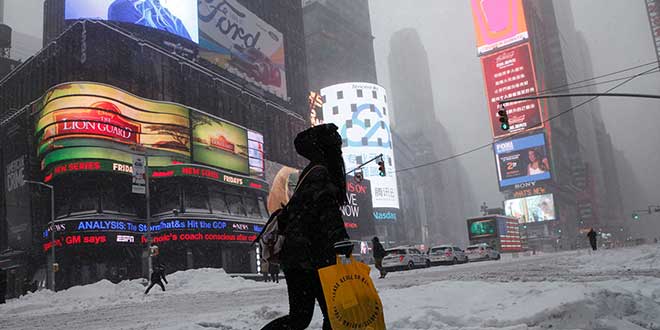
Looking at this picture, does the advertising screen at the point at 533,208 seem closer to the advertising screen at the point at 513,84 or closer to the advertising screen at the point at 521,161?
the advertising screen at the point at 521,161

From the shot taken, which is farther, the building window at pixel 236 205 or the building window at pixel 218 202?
the building window at pixel 236 205

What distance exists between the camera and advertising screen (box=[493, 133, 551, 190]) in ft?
384

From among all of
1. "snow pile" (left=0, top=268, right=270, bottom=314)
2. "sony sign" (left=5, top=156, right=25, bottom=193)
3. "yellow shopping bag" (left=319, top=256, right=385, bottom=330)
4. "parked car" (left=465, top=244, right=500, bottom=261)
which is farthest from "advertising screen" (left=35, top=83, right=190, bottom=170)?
"yellow shopping bag" (left=319, top=256, right=385, bottom=330)

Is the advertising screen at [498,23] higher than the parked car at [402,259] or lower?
higher

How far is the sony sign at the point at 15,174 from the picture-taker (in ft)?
150

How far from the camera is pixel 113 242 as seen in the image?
37969 millimetres

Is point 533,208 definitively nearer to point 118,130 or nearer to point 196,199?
point 196,199

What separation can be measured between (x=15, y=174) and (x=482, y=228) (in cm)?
4158

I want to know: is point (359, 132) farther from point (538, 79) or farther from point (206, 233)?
point (206, 233)

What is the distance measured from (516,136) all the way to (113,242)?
337 ft

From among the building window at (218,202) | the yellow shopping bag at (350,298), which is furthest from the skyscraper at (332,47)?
the yellow shopping bag at (350,298)

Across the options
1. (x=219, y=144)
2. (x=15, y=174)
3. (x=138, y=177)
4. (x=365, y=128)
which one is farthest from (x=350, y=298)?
(x=365, y=128)

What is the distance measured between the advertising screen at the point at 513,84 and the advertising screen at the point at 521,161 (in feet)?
11.6

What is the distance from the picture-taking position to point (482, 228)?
4700cm
